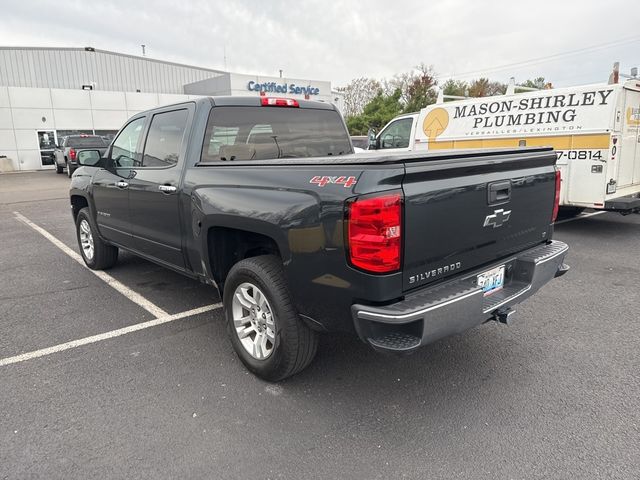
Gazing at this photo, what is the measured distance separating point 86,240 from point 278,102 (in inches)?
136

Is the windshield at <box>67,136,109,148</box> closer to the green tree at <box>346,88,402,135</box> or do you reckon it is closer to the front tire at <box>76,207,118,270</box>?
the front tire at <box>76,207,118,270</box>

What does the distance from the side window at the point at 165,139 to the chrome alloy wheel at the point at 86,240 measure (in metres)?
2.00

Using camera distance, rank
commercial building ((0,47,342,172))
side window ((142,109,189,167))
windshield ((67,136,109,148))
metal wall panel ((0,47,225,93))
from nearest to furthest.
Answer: side window ((142,109,189,167)), windshield ((67,136,109,148)), commercial building ((0,47,342,172)), metal wall panel ((0,47,225,93))

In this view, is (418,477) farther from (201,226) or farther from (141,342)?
(141,342)

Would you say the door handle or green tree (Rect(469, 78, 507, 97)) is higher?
green tree (Rect(469, 78, 507, 97))

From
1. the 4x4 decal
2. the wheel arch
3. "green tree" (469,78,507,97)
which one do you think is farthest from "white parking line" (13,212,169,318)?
"green tree" (469,78,507,97)

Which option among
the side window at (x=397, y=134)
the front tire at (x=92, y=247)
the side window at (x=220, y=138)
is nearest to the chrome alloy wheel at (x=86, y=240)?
the front tire at (x=92, y=247)

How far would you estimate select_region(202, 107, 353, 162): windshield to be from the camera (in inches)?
153

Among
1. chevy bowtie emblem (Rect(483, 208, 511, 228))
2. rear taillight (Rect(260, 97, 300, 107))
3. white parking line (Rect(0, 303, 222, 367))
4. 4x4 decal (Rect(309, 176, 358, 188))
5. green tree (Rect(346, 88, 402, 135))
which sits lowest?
white parking line (Rect(0, 303, 222, 367))

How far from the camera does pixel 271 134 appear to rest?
418 cm

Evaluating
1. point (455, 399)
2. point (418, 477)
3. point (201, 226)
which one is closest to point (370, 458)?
point (418, 477)

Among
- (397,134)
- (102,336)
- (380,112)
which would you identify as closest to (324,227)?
(102,336)

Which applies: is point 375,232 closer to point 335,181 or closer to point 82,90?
point 335,181

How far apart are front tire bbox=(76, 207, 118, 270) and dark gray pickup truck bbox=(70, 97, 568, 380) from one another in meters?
1.51
